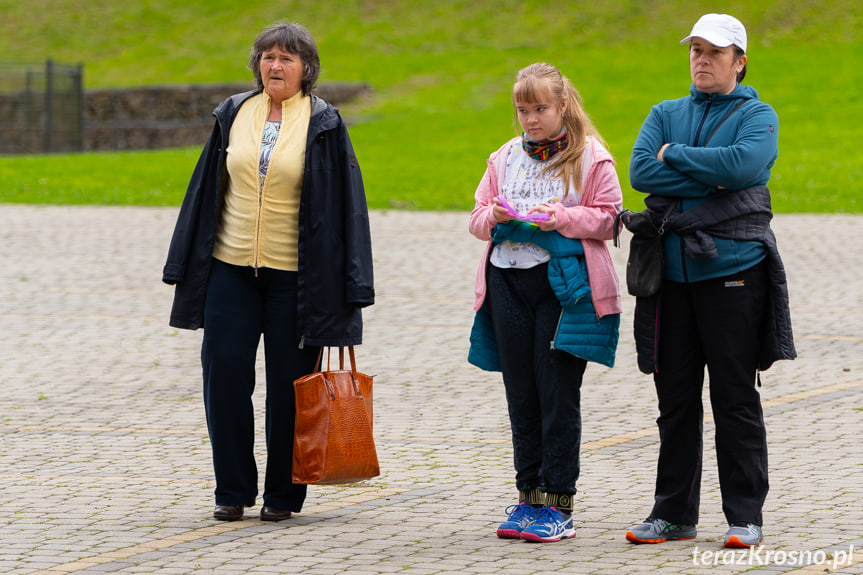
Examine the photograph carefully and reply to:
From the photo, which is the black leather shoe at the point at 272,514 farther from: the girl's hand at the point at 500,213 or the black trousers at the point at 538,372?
the girl's hand at the point at 500,213

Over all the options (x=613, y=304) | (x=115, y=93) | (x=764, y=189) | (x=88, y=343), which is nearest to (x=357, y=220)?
(x=613, y=304)

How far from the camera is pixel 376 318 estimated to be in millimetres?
11672

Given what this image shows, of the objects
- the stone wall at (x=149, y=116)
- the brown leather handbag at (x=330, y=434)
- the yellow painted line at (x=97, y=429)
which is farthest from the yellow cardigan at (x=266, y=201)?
the stone wall at (x=149, y=116)

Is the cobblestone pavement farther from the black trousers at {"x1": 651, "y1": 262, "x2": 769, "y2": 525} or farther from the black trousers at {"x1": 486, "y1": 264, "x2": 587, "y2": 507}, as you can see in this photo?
the black trousers at {"x1": 486, "y1": 264, "x2": 587, "y2": 507}

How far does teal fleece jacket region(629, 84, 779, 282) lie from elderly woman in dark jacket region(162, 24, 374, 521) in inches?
47.3

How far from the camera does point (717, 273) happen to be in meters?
5.08

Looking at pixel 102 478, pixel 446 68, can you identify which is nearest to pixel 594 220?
pixel 102 478

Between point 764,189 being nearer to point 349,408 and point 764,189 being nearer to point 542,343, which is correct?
point 542,343

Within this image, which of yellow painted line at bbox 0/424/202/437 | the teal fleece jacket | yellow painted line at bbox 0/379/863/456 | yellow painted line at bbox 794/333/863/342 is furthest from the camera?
yellow painted line at bbox 794/333/863/342

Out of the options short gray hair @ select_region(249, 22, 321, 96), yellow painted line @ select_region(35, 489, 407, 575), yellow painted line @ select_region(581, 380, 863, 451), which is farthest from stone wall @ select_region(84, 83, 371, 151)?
short gray hair @ select_region(249, 22, 321, 96)

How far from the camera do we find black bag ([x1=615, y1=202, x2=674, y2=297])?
509 centimetres

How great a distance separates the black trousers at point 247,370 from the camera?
5.68 meters

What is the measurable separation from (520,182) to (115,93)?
32.6 m

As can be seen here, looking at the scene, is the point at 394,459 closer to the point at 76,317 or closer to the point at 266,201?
the point at 266,201
